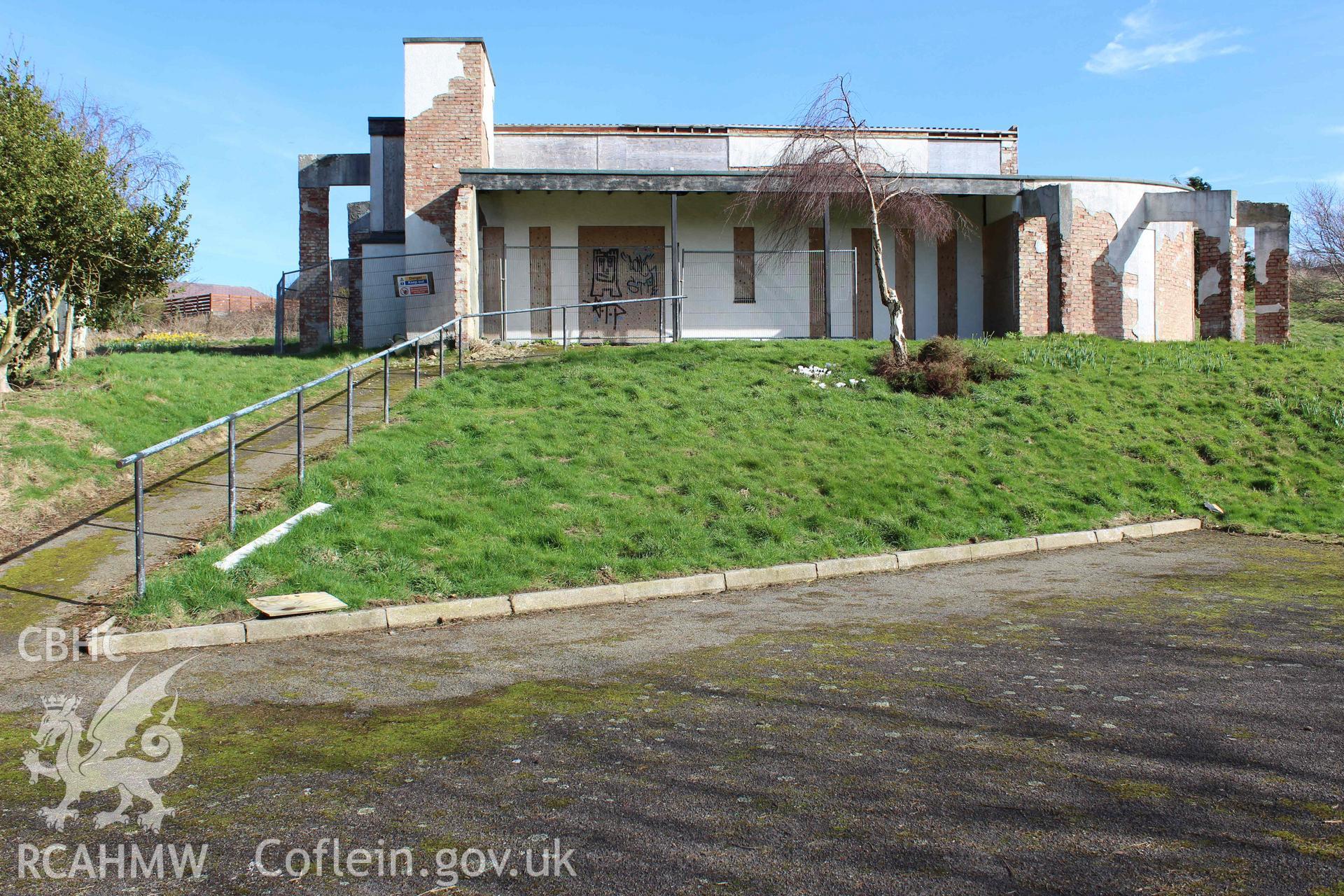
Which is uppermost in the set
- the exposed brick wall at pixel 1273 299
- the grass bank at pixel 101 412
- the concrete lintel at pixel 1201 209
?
the concrete lintel at pixel 1201 209

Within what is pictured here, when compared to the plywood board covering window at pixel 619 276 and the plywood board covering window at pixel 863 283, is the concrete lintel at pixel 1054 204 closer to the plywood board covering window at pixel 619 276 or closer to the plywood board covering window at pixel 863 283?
the plywood board covering window at pixel 863 283

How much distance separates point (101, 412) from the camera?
1200 cm

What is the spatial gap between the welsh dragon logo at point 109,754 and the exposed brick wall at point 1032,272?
752 inches

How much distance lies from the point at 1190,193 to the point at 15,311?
74.5 ft

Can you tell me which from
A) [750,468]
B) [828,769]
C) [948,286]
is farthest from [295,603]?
[948,286]

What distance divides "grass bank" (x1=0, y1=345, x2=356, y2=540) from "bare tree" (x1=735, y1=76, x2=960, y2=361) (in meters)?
9.51

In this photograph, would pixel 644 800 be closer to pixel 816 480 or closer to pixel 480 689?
pixel 480 689

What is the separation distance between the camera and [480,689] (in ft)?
16.9

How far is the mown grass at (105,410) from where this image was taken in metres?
9.83

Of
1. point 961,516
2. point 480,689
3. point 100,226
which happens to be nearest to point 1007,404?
point 961,516

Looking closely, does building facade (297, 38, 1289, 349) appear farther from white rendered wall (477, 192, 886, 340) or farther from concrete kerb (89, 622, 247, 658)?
concrete kerb (89, 622, 247, 658)

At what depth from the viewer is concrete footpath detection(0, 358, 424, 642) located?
704 cm

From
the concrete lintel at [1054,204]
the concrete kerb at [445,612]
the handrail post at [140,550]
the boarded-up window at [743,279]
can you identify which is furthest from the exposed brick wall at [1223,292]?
the handrail post at [140,550]

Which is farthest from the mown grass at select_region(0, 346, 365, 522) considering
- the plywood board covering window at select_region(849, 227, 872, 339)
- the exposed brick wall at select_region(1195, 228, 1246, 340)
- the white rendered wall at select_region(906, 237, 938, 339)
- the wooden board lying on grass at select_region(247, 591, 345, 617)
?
the exposed brick wall at select_region(1195, 228, 1246, 340)
